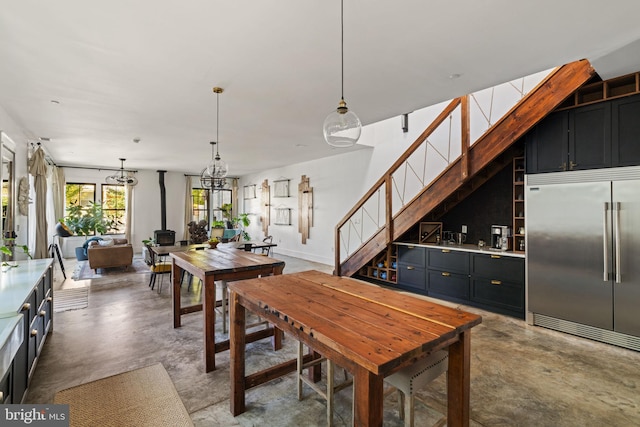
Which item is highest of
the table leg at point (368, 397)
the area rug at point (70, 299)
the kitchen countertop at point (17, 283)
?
the kitchen countertop at point (17, 283)

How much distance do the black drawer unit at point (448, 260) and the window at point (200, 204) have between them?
889 centimetres

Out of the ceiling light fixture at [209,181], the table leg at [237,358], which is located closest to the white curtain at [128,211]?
the ceiling light fixture at [209,181]

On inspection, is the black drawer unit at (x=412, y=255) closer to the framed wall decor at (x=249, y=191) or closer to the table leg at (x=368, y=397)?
the table leg at (x=368, y=397)

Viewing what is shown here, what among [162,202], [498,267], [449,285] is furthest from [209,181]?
[162,202]

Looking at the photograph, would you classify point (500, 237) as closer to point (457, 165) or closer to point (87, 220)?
A: point (457, 165)

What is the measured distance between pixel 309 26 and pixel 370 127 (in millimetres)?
4543

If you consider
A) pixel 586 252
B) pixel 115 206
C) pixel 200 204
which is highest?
pixel 200 204

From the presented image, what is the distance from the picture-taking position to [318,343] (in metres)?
1.49

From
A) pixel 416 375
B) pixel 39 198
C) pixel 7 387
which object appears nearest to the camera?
pixel 416 375

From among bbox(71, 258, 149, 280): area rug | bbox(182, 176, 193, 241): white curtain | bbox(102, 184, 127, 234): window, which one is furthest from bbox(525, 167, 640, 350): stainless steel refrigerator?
bbox(102, 184, 127, 234): window

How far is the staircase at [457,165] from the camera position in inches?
136

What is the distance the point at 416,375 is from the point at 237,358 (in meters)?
1.26

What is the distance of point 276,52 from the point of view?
2.68 m

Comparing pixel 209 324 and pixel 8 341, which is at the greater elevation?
pixel 8 341
